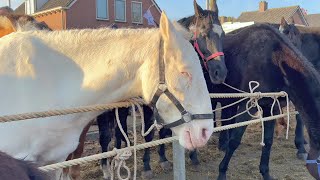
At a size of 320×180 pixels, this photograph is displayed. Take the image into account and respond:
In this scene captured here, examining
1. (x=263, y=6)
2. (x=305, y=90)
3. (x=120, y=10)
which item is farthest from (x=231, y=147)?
(x=263, y=6)

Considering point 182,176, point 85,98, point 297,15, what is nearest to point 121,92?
point 85,98

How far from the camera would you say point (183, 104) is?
2.69 meters

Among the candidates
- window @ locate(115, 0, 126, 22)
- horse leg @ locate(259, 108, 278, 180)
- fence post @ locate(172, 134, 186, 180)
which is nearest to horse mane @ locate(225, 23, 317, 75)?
horse leg @ locate(259, 108, 278, 180)

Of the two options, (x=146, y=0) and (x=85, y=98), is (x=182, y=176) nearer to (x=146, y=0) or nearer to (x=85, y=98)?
(x=85, y=98)

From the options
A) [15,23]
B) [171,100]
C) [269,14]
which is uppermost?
[269,14]

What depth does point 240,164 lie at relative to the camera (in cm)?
593

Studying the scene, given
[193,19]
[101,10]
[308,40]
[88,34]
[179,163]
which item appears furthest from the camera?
[101,10]

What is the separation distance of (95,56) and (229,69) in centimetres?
318

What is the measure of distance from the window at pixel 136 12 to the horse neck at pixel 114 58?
24019 millimetres

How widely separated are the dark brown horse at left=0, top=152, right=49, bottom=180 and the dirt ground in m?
3.91

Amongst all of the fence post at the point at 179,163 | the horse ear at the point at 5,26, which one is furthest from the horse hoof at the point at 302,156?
the horse ear at the point at 5,26

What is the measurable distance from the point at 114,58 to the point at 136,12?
81.8 feet

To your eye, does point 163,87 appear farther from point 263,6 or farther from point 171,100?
point 263,6

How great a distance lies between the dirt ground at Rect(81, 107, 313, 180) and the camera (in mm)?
5306
